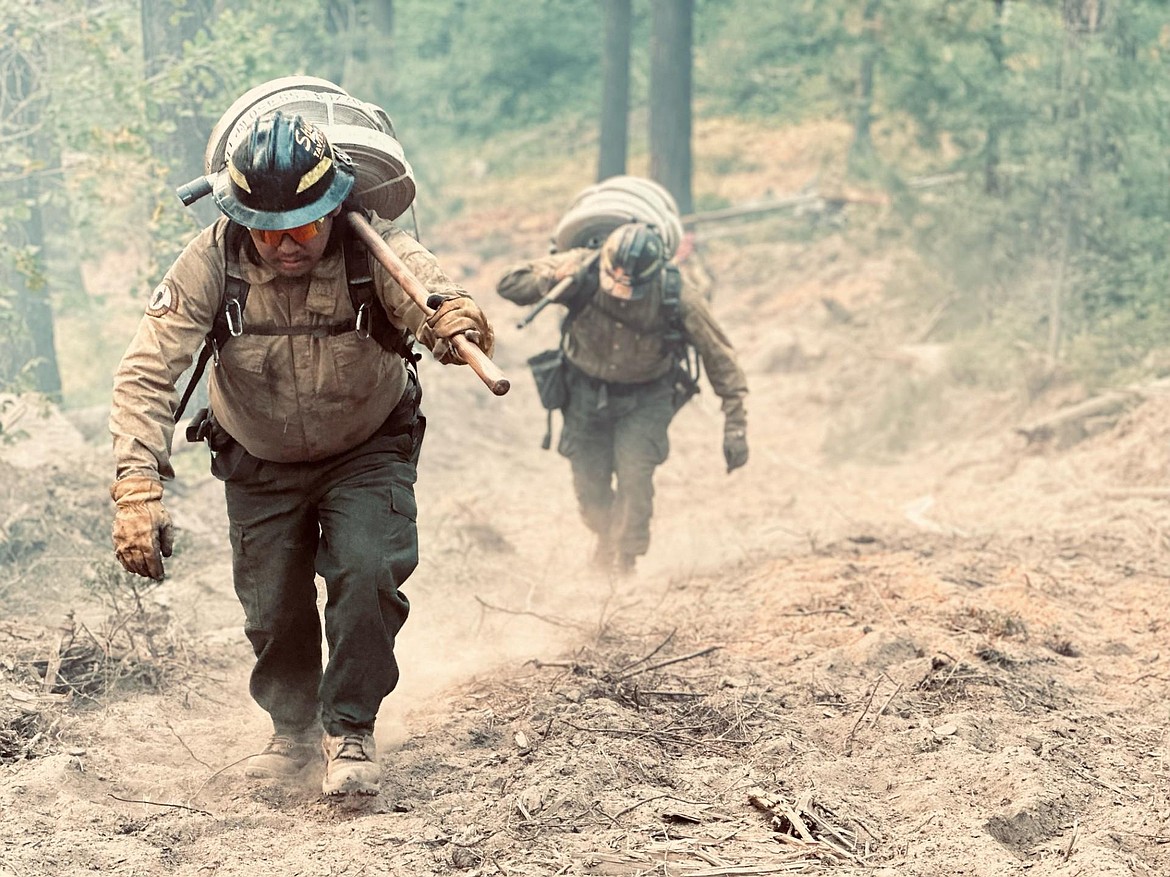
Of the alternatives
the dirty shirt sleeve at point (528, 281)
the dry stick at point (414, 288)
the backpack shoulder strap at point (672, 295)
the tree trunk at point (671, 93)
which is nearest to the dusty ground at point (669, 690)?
the dry stick at point (414, 288)

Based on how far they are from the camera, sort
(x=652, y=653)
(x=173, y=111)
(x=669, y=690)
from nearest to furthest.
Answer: (x=669, y=690) → (x=652, y=653) → (x=173, y=111)

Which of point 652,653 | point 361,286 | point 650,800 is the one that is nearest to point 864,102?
point 652,653

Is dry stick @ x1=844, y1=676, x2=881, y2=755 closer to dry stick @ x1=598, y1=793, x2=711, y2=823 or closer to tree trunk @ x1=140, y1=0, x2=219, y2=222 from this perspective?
dry stick @ x1=598, y1=793, x2=711, y2=823

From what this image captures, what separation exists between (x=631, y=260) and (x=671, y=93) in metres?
10.9

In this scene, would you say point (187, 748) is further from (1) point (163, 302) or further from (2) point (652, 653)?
(2) point (652, 653)

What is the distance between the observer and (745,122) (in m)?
23.7

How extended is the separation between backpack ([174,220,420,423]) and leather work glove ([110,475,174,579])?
1.06 ft

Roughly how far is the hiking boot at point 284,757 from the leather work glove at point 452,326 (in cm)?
144

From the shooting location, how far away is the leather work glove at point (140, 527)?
3.90 meters

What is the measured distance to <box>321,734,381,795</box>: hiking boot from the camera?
14.0 feet

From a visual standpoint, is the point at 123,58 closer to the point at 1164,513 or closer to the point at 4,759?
the point at 4,759

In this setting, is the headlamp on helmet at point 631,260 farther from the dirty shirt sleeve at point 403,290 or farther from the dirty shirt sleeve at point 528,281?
the dirty shirt sleeve at point 403,290

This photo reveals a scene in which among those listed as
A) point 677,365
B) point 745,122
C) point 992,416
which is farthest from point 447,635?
point 745,122

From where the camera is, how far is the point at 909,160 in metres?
14.7
